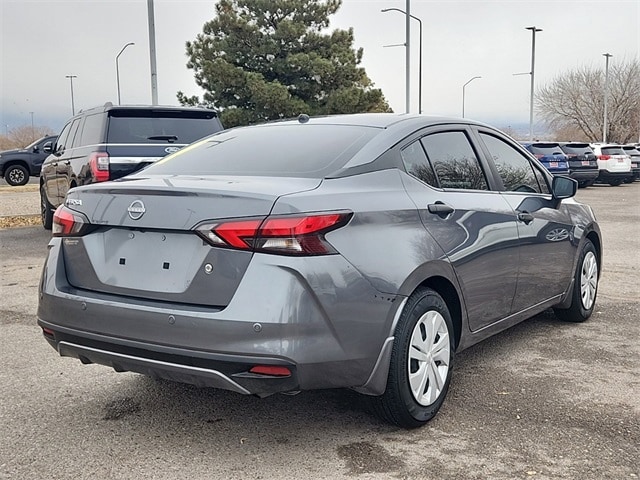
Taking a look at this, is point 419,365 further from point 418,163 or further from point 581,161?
point 581,161

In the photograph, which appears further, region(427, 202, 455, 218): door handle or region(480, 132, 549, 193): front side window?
region(480, 132, 549, 193): front side window

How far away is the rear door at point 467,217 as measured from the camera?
380 centimetres

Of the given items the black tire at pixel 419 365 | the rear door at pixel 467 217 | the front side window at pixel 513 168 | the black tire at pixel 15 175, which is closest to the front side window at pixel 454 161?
the rear door at pixel 467 217

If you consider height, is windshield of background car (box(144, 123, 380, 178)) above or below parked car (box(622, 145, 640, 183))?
above

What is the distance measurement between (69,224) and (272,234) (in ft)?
3.96

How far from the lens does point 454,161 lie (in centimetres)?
423

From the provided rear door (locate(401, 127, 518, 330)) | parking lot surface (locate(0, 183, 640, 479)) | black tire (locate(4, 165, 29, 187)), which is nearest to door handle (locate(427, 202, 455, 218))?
rear door (locate(401, 127, 518, 330))

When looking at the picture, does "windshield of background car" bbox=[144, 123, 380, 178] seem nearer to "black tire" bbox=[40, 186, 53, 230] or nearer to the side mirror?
the side mirror

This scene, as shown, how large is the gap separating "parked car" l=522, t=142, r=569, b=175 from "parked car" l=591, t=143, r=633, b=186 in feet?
13.7

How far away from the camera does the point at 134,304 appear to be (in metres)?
3.19

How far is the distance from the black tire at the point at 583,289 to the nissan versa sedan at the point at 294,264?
1444 millimetres

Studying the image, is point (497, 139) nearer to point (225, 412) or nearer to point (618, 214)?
point (225, 412)

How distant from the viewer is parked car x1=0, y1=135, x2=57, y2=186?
2392cm

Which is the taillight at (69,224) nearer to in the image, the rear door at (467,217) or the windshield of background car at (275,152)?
the windshield of background car at (275,152)
